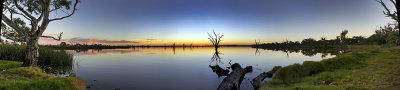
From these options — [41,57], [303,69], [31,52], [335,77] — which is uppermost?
[31,52]

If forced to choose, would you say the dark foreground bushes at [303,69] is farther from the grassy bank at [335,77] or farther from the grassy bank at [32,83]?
the grassy bank at [32,83]

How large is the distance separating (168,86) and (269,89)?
323 inches

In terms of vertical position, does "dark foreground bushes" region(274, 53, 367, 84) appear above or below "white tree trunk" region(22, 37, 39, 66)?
below

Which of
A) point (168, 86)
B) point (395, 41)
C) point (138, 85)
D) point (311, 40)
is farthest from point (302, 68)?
point (311, 40)

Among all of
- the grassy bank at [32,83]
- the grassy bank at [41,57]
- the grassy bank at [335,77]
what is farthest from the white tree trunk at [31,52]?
the grassy bank at [335,77]

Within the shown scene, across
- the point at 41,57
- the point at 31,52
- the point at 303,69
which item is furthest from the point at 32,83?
the point at 303,69

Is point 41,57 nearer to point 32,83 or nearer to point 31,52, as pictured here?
point 31,52

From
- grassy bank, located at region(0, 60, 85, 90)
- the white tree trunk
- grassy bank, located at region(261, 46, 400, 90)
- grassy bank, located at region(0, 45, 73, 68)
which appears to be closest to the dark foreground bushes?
grassy bank, located at region(261, 46, 400, 90)

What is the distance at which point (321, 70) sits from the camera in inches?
664

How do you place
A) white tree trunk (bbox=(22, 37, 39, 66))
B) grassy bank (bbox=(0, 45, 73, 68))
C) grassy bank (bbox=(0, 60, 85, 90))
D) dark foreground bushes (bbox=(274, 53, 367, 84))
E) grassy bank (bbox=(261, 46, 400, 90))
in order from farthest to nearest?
1. grassy bank (bbox=(0, 45, 73, 68))
2. white tree trunk (bbox=(22, 37, 39, 66))
3. dark foreground bushes (bbox=(274, 53, 367, 84))
4. grassy bank (bbox=(261, 46, 400, 90))
5. grassy bank (bbox=(0, 60, 85, 90))

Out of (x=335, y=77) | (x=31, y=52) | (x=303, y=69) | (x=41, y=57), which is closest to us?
A: (x=335, y=77)

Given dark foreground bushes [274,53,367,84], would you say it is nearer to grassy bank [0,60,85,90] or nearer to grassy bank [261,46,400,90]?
grassy bank [261,46,400,90]

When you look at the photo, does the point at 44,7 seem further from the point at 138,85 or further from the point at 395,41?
the point at 395,41

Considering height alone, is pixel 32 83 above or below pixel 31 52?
below
